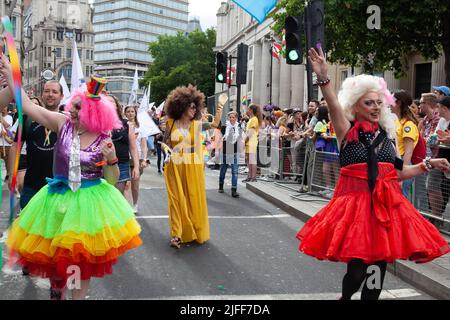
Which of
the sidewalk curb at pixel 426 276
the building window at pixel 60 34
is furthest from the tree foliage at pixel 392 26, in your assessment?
the building window at pixel 60 34

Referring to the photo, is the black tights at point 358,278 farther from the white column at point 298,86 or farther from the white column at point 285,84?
the white column at point 285,84

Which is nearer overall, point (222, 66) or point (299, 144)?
point (299, 144)

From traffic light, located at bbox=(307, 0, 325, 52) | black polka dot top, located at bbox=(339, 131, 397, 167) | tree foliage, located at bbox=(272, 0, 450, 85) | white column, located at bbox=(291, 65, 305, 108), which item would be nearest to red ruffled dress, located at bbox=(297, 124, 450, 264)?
black polka dot top, located at bbox=(339, 131, 397, 167)

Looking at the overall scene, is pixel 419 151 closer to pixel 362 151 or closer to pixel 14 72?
pixel 362 151

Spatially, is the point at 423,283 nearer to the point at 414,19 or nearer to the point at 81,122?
the point at 81,122

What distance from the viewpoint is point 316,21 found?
27.0ft

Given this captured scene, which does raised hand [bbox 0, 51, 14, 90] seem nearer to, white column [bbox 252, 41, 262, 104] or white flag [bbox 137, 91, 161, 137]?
white flag [bbox 137, 91, 161, 137]

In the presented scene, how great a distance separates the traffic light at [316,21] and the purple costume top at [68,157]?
512 centimetres

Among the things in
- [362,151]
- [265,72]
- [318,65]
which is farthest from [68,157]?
[265,72]

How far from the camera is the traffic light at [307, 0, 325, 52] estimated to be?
8.18m

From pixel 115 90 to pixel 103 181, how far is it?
136 metres

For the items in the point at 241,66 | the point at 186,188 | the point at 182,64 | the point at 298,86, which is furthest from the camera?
the point at 182,64

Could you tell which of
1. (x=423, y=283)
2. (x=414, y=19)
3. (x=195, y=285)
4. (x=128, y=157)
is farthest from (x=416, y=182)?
(x=414, y=19)

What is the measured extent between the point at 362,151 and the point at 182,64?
249 ft
